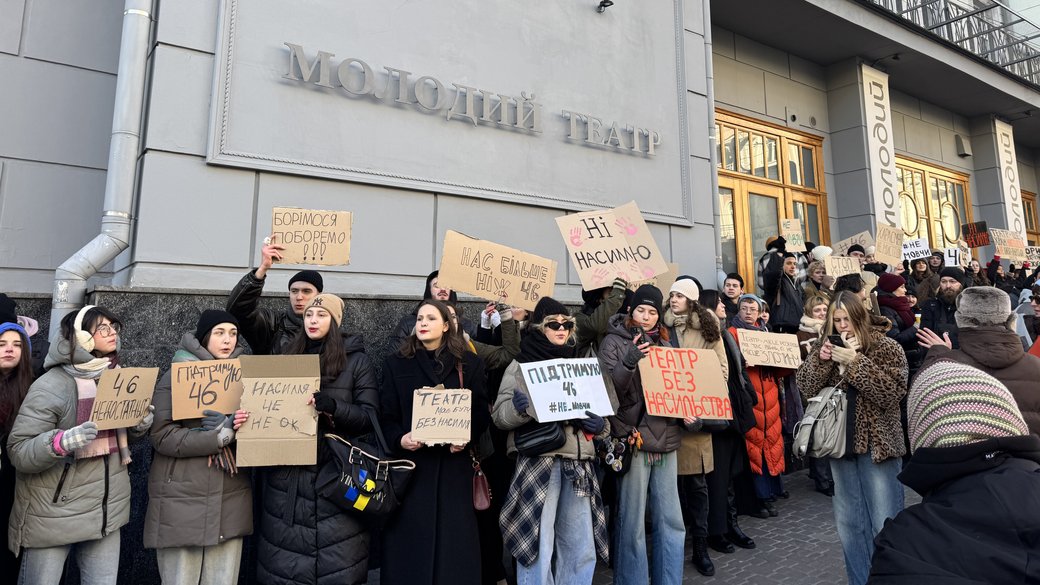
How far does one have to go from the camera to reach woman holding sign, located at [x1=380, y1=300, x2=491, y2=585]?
11.3 ft

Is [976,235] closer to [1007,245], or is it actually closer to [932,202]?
[1007,245]

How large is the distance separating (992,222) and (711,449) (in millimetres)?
15231

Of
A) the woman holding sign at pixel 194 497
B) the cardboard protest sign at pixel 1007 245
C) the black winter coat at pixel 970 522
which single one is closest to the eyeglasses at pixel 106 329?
the woman holding sign at pixel 194 497

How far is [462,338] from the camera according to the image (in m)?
3.82

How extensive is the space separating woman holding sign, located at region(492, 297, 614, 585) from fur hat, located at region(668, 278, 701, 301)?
1.62m

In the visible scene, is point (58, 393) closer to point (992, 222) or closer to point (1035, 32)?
point (992, 222)

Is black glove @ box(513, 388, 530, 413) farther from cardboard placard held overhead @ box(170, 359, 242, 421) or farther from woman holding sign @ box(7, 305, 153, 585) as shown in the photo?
woman holding sign @ box(7, 305, 153, 585)

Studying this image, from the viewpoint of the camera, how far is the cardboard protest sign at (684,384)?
4.00 meters

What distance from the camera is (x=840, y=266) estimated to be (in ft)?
23.8

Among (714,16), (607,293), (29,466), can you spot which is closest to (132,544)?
(29,466)

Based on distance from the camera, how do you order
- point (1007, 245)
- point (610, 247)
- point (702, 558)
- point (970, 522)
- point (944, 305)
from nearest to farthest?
point (970, 522) < point (702, 558) < point (610, 247) < point (944, 305) < point (1007, 245)

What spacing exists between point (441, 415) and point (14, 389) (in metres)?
2.35

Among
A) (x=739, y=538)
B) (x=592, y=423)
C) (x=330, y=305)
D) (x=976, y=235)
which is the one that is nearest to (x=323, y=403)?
(x=330, y=305)

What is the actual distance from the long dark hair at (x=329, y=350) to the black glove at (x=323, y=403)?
234mm
